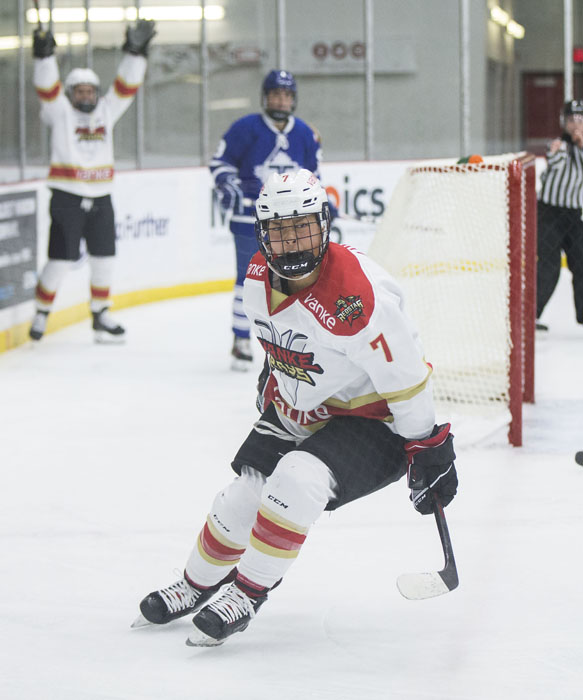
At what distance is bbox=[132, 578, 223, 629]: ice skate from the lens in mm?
2254

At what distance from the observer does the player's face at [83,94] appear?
581 cm

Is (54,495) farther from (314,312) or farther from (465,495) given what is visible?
(314,312)

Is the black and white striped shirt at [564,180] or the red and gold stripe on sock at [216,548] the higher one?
the black and white striped shirt at [564,180]

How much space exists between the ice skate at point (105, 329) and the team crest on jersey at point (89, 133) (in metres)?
0.85

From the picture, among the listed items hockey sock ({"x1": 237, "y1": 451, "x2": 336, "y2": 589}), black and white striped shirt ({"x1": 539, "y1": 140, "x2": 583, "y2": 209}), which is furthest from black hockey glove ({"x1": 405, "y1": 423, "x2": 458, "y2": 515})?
black and white striped shirt ({"x1": 539, "y1": 140, "x2": 583, "y2": 209})

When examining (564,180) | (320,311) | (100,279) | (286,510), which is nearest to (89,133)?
(100,279)

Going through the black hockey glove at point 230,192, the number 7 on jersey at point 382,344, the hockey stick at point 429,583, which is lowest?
the hockey stick at point 429,583

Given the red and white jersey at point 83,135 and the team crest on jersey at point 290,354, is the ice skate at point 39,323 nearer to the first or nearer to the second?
the red and white jersey at point 83,135

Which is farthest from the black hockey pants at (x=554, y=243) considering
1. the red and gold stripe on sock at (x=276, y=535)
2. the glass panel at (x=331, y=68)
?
the glass panel at (x=331, y=68)

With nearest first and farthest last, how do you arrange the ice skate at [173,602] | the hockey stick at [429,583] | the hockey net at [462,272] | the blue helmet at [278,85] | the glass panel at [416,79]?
the hockey stick at [429,583]
the ice skate at [173,602]
the hockey net at [462,272]
the blue helmet at [278,85]
the glass panel at [416,79]

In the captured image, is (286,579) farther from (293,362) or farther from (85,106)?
(85,106)

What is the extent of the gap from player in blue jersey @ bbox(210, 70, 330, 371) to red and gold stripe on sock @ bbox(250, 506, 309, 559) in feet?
9.71

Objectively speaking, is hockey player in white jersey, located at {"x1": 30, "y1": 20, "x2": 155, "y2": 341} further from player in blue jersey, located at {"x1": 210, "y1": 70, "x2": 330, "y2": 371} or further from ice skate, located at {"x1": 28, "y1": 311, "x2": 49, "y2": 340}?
player in blue jersey, located at {"x1": 210, "y1": 70, "x2": 330, "y2": 371}

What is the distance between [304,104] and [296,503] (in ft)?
27.4
